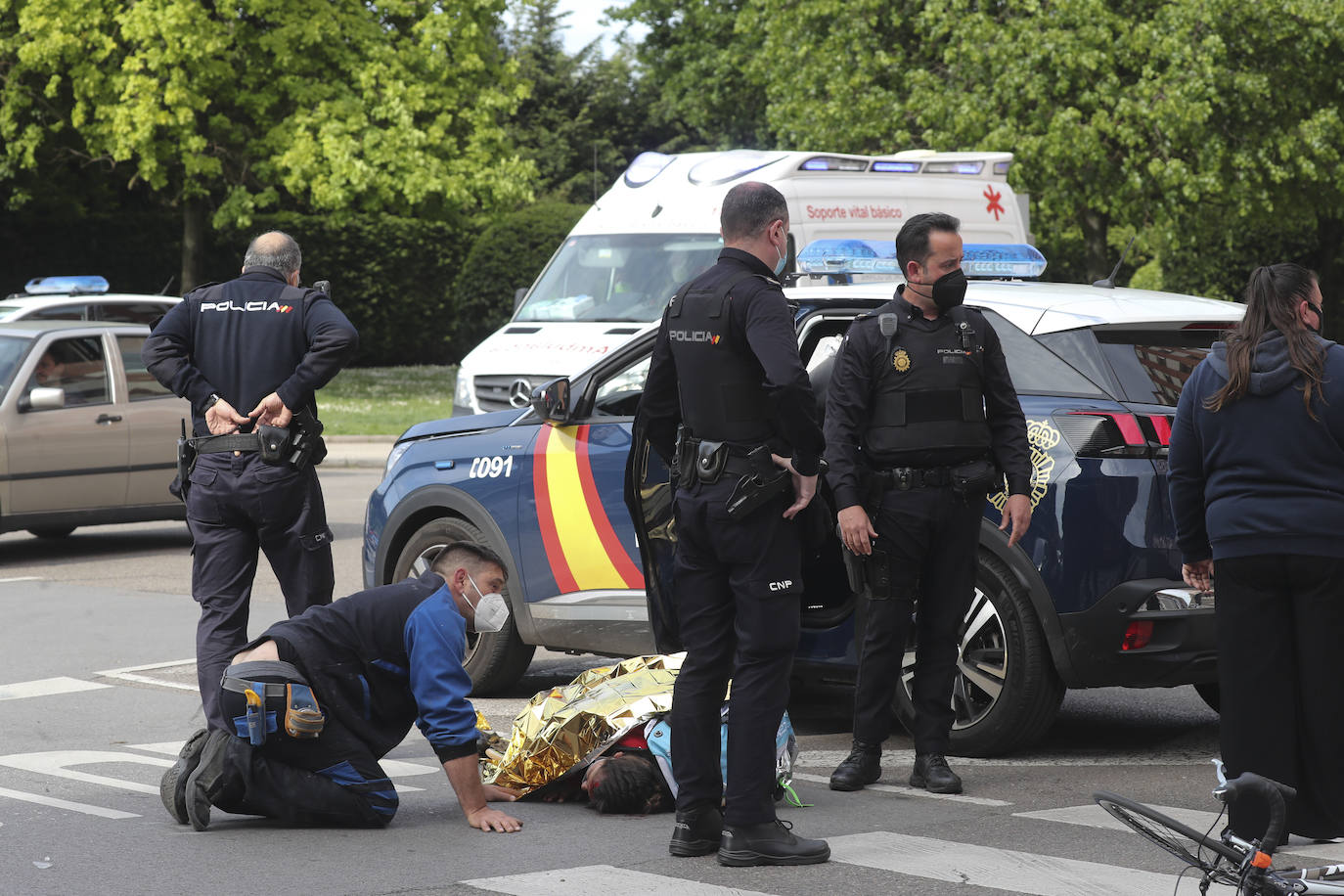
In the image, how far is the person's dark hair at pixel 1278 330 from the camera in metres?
4.82

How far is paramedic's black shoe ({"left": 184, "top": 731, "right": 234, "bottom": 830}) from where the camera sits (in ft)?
17.1

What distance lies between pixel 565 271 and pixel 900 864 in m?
9.87

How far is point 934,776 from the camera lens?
569 centimetres

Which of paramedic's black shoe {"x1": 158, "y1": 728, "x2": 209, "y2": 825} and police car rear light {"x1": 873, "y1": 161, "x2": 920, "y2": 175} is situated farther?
police car rear light {"x1": 873, "y1": 161, "x2": 920, "y2": 175}

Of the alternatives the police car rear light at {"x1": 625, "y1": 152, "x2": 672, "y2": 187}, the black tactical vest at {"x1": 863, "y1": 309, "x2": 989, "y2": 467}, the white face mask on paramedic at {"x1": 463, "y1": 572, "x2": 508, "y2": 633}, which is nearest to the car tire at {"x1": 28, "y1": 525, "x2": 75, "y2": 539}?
the police car rear light at {"x1": 625, "y1": 152, "x2": 672, "y2": 187}

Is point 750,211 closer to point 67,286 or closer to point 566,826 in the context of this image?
point 566,826

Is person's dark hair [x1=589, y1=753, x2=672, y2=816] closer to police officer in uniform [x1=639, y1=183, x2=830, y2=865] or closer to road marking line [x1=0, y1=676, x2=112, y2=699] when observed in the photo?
police officer in uniform [x1=639, y1=183, x2=830, y2=865]

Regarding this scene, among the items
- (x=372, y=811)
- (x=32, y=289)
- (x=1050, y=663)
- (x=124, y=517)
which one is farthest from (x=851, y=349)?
(x=32, y=289)

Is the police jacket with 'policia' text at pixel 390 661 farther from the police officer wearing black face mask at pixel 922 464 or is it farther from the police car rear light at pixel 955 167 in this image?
the police car rear light at pixel 955 167

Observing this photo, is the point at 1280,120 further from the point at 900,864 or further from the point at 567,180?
the point at 567,180

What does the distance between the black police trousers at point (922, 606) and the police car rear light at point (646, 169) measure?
8.69 meters

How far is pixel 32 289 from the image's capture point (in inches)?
824

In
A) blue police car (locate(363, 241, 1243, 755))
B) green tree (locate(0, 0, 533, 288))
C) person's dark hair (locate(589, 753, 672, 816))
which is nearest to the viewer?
person's dark hair (locate(589, 753, 672, 816))

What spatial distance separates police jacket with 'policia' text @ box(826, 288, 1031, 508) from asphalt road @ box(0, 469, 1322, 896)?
3.44 ft
